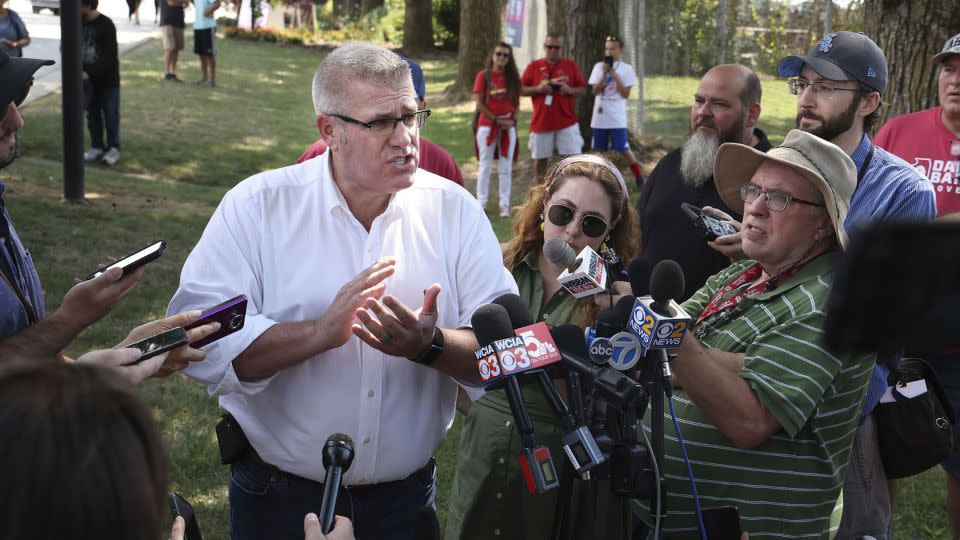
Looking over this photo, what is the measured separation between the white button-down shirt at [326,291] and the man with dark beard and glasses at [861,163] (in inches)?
54.3

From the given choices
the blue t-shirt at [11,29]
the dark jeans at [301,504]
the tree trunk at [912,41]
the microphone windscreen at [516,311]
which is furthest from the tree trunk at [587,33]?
the microphone windscreen at [516,311]

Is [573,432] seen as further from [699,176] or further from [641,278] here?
[699,176]

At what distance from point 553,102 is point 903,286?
12.6 m

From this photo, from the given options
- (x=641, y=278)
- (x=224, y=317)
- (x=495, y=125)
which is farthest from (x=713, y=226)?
(x=495, y=125)

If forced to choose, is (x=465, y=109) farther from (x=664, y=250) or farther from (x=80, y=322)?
(x=80, y=322)

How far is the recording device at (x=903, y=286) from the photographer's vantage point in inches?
35.6

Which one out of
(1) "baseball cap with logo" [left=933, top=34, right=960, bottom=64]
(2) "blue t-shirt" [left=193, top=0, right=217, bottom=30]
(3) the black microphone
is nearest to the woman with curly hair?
(3) the black microphone

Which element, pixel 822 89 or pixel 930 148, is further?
pixel 930 148

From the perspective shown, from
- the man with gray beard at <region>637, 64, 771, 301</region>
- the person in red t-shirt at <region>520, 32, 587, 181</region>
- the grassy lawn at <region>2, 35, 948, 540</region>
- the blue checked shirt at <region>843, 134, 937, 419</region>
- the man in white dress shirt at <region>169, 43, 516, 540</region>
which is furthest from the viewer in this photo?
the person in red t-shirt at <region>520, 32, 587, 181</region>

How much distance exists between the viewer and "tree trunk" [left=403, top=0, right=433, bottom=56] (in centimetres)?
3050

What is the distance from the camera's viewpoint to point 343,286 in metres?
2.78

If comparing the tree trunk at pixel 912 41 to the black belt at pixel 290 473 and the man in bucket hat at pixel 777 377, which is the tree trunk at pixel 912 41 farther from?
the black belt at pixel 290 473

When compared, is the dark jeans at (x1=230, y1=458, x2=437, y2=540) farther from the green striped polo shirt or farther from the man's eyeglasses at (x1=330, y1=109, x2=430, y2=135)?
the man's eyeglasses at (x1=330, y1=109, x2=430, y2=135)

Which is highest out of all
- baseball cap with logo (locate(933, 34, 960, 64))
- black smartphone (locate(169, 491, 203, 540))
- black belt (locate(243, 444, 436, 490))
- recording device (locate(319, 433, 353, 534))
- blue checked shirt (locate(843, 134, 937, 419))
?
baseball cap with logo (locate(933, 34, 960, 64))
